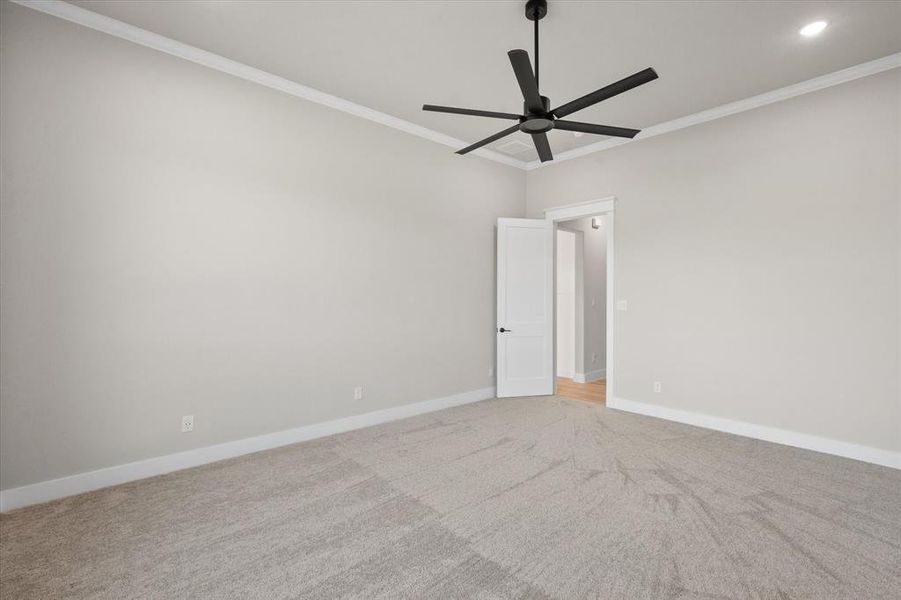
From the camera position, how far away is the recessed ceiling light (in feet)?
9.21

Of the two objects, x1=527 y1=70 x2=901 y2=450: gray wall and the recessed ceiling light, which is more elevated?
the recessed ceiling light

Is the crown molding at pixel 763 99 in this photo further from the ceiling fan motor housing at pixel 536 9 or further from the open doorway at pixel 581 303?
the ceiling fan motor housing at pixel 536 9

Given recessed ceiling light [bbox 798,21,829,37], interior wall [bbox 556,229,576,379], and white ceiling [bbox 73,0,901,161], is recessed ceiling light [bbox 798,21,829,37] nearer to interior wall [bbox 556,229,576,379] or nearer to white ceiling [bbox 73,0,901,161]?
white ceiling [bbox 73,0,901,161]

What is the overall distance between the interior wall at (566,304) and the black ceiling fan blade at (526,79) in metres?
4.58

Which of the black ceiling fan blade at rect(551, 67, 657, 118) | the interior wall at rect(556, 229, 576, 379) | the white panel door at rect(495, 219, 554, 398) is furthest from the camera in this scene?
the interior wall at rect(556, 229, 576, 379)

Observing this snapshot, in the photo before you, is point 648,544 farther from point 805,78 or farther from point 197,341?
point 805,78

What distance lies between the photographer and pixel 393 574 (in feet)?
6.31

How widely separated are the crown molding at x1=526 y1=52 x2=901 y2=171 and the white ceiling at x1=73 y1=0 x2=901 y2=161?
9 centimetres

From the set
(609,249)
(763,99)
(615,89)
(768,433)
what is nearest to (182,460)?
(615,89)

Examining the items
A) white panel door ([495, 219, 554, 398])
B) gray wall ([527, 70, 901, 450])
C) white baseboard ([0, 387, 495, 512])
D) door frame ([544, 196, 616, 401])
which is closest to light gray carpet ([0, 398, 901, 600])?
white baseboard ([0, 387, 495, 512])

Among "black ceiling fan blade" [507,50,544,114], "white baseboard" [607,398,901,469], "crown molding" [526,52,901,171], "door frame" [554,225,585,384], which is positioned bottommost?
"white baseboard" [607,398,901,469]

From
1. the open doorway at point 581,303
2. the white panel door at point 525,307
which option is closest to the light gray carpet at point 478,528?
the white panel door at point 525,307

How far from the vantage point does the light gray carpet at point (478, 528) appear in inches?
73.2

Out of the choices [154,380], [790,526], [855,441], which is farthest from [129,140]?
[855,441]
